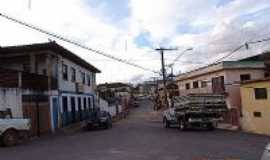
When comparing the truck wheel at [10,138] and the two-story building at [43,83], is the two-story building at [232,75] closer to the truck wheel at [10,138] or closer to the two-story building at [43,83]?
the two-story building at [43,83]

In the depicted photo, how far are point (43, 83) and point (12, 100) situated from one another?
4.44 m

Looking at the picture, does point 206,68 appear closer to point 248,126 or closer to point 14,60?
point 248,126

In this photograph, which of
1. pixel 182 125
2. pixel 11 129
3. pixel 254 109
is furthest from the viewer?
pixel 182 125

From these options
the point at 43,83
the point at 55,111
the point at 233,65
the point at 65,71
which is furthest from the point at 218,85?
the point at 43,83

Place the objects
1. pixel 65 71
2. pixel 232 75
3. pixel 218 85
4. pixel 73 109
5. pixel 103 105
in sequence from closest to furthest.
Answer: pixel 65 71 < pixel 73 109 < pixel 232 75 < pixel 218 85 < pixel 103 105

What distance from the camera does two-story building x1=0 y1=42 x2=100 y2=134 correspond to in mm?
23938

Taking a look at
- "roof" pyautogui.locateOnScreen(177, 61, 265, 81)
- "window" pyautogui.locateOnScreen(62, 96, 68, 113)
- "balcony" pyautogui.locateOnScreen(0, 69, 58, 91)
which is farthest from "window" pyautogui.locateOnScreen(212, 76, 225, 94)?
"balcony" pyautogui.locateOnScreen(0, 69, 58, 91)

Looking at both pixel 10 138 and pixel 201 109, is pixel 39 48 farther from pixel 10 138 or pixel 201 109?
pixel 201 109

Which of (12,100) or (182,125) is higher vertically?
(12,100)

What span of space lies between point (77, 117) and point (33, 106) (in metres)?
11.2

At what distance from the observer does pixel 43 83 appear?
27.4 metres

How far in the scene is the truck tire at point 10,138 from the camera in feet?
60.8

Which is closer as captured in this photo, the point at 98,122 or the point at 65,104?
the point at 98,122

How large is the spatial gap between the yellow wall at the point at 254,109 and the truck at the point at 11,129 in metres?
14.1
